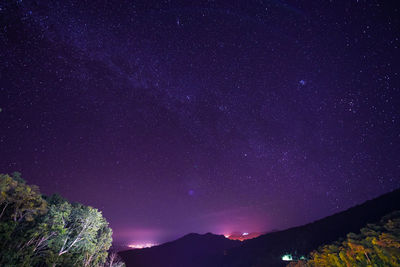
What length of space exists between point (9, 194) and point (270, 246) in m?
95.0

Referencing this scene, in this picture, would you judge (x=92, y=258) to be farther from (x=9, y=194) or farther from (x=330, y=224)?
(x=330, y=224)

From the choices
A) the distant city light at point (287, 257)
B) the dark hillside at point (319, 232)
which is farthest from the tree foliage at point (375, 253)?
the dark hillside at point (319, 232)

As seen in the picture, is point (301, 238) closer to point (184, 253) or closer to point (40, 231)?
point (40, 231)

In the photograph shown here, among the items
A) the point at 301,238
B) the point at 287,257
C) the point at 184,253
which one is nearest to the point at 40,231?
the point at 287,257

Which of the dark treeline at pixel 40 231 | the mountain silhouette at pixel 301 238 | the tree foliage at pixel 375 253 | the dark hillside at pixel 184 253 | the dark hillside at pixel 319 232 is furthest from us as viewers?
the dark hillside at pixel 184 253

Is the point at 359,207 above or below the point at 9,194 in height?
above

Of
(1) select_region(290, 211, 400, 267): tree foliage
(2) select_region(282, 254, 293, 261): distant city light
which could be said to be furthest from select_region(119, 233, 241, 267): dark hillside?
(1) select_region(290, 211, 400, 267): tree foliage

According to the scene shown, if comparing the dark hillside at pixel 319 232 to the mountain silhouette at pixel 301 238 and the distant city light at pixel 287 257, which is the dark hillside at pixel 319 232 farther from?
the distant city light at pixel 287 257

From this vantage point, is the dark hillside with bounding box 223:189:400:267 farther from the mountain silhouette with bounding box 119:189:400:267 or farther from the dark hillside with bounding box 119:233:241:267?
the dark hillside with bounding box 119:233:241:267

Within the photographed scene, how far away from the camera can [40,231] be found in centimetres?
1928

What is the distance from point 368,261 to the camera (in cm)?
2222

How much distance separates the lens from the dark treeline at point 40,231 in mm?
16469

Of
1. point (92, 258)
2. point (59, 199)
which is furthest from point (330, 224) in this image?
point (59, 199)

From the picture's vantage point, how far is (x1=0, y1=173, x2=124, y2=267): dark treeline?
54.0 feet
